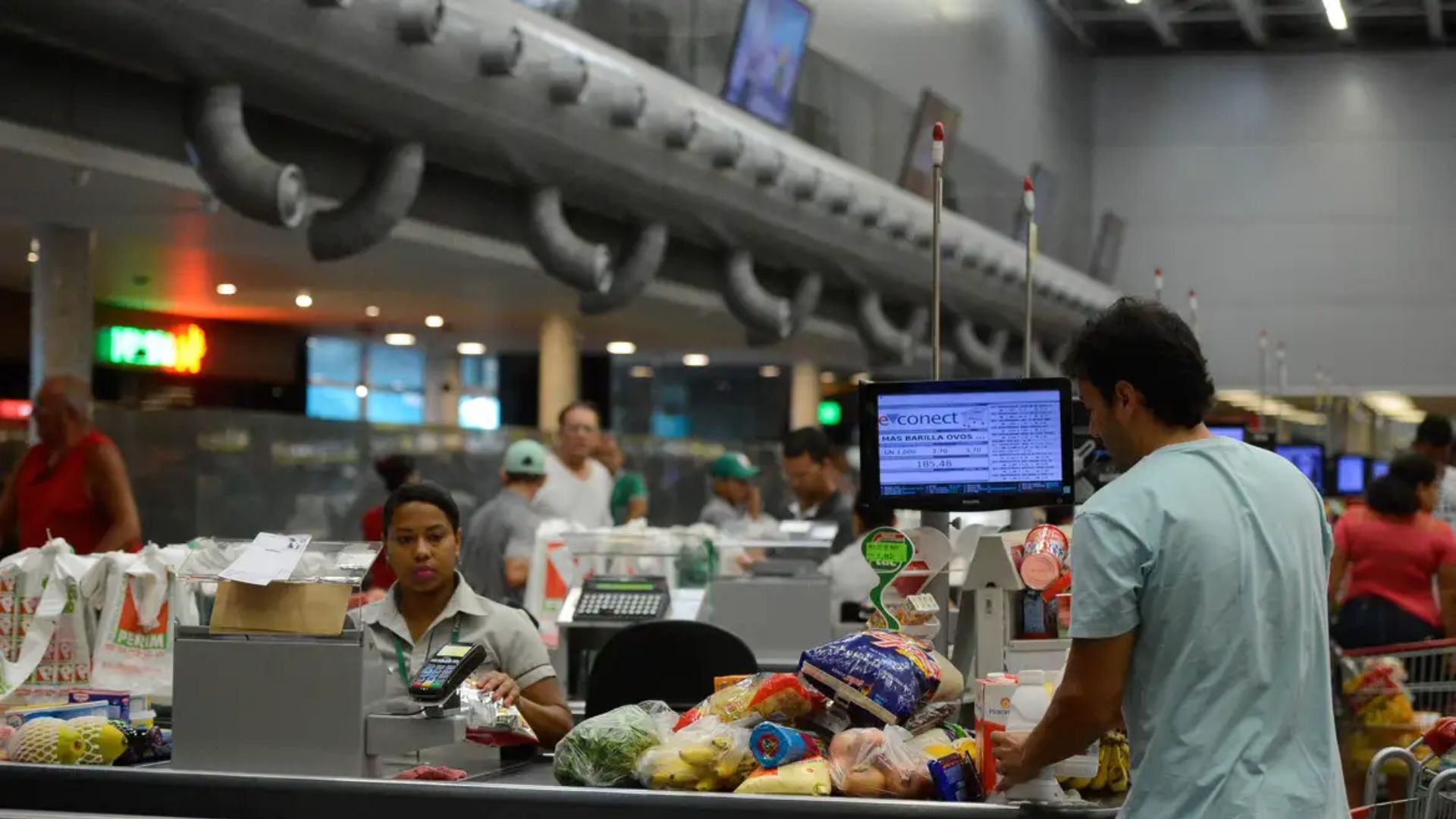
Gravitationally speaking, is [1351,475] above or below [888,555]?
above

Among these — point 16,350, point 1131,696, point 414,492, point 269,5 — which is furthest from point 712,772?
point 16,350

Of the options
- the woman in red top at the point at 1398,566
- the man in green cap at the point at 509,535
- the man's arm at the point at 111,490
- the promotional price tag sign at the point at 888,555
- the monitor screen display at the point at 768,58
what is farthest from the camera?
the monitor screen display at the point at 768,58

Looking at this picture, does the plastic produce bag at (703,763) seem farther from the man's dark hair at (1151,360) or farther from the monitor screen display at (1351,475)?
the monitor screen display at (1351,475)

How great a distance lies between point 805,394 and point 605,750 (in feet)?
72.3

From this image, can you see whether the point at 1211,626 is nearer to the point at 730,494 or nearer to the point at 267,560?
the point at 267,560

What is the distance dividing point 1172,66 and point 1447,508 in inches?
782

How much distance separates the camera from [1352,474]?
13.7m

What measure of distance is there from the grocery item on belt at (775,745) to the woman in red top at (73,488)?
12.9ft

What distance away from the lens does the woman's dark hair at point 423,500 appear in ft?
12.4

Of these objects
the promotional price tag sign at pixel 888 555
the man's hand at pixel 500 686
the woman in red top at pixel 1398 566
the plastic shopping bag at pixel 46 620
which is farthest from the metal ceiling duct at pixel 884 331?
the promotional price tag sign at pixel 888 555

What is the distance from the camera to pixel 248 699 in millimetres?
2932

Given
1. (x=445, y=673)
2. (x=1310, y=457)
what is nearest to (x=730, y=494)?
(x=1310, y=457)

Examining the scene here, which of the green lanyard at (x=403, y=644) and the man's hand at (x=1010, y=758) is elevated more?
the green lanyard at (x=403, y=644)

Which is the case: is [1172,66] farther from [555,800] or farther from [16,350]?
[555,800]
